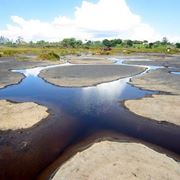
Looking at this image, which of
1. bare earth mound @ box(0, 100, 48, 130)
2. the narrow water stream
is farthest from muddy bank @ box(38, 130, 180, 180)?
bare earth mound @ box(0, 100, 48, 130)

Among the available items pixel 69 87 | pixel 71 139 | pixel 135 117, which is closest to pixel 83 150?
pixel 71 139

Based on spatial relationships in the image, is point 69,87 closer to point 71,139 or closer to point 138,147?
point 71,139

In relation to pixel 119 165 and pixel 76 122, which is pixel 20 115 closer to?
pixel 76 122

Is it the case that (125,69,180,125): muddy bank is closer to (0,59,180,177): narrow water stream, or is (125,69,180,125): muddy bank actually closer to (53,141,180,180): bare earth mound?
(0,59,180,177): narrow water stream

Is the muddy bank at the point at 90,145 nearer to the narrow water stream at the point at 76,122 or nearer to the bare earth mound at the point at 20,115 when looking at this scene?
the narrow water stream at the point at 76,122

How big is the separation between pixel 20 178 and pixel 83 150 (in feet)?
13.6

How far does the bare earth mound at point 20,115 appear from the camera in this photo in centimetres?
2034

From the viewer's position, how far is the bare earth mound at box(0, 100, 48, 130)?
2034cm

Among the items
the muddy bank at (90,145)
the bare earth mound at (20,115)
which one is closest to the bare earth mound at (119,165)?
the muddy bank at (90,145)

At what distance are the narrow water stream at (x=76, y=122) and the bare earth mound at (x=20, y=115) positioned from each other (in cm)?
96

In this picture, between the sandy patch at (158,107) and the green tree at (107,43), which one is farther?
the green tree at (107,43)

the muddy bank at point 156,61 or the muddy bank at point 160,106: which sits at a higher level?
the muddy bank at point 160,106

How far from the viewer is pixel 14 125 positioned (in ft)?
66.1

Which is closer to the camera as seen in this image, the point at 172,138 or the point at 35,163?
the point at 35,163
